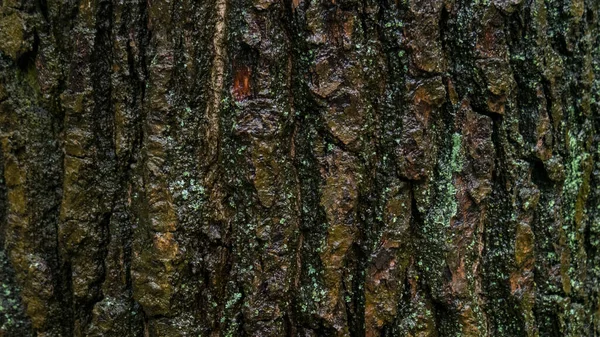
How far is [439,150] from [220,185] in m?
0.44

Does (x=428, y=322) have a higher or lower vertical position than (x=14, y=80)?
lower

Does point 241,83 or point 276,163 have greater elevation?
point 241,83

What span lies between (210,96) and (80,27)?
286mm

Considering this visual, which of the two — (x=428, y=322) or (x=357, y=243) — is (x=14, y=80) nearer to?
(x=357, y=243)

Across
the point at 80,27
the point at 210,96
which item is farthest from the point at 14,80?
the point at 210,96

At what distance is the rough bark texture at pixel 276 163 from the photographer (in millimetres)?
1056

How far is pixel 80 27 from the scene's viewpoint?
1.07m

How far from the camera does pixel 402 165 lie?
1092mm

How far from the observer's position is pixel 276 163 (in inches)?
42.1

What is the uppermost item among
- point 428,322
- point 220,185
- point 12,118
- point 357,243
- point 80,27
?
point 80,27

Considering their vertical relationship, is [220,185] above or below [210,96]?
below

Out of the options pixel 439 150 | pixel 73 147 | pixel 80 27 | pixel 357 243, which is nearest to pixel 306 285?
pixel 357 243

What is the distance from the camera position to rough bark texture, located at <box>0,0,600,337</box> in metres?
1.06

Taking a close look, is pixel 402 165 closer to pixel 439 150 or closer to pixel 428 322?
pixel 439 150
